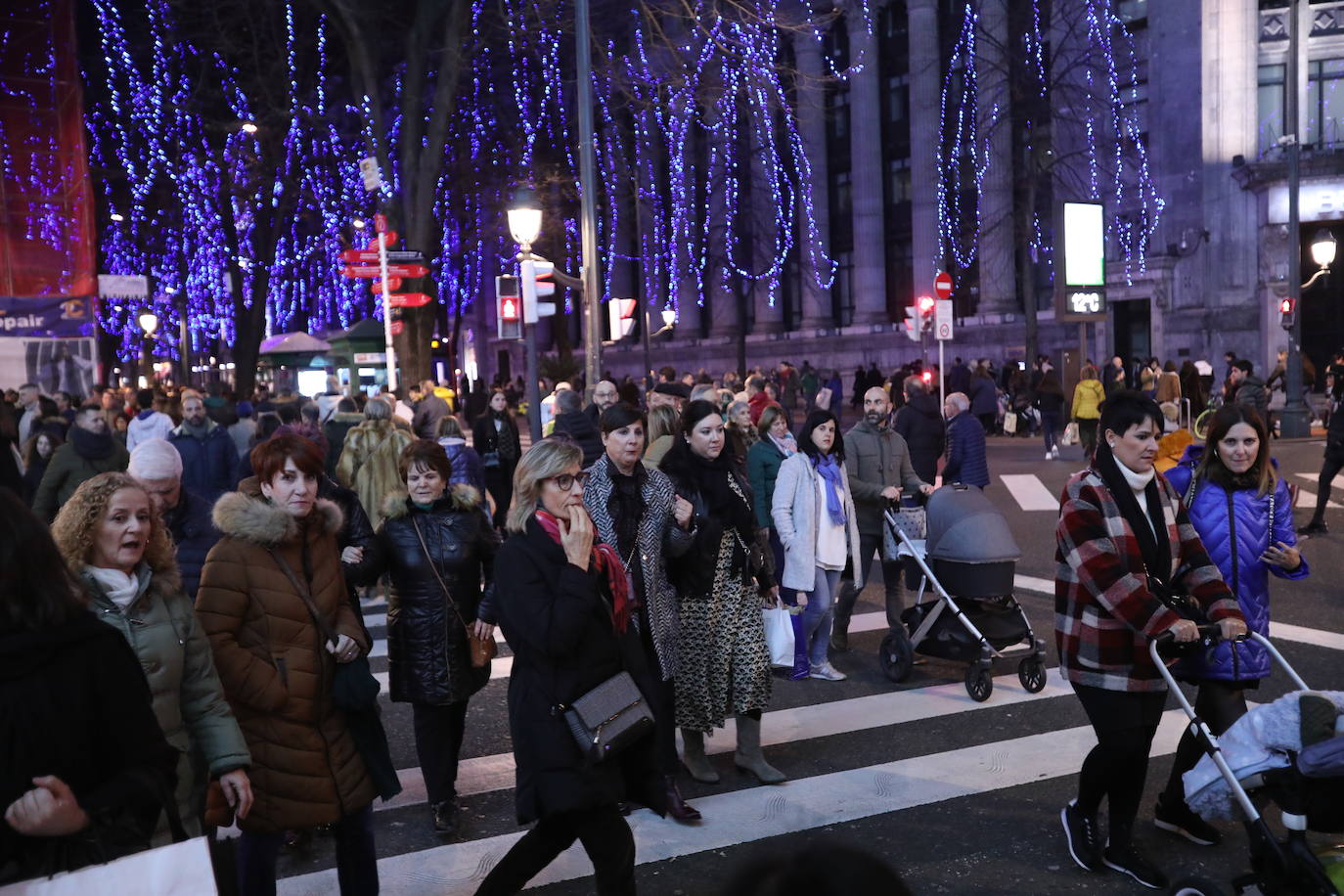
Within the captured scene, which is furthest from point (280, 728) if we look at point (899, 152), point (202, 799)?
point (899, 152)

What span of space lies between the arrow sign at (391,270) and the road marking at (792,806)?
15.6 m

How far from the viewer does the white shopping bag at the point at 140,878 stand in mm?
2787

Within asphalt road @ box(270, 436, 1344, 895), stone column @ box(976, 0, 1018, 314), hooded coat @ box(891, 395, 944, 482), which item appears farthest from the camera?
stone column @ box(976, 0, 1018, 314)

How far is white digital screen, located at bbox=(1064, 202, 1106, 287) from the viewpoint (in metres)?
19.6

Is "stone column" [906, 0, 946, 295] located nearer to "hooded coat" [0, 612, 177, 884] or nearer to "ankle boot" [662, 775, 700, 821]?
"ankle boot" [662, 775, 700, 821]

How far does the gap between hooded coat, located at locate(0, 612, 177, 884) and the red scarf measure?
154cm

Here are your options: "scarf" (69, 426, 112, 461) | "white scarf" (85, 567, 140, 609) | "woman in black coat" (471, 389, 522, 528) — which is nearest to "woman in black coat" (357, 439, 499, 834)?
"white scarf" (85, 567, 140, 609)

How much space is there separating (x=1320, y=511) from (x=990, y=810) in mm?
8964

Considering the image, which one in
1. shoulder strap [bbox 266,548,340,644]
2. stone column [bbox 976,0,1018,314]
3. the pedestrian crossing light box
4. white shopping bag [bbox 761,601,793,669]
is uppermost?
stone column [bbox 976,0,1018,314]

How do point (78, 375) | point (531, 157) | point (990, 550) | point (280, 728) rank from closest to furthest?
point (280, 728) → point (990, 550) → point (78, 375) → point (531, 157)

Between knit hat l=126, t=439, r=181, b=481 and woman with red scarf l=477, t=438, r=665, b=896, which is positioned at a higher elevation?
knit hat l=126, t=439, r=181, b=481

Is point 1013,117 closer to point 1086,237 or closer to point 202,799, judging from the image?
point 1086,237

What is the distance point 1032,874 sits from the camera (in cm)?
517

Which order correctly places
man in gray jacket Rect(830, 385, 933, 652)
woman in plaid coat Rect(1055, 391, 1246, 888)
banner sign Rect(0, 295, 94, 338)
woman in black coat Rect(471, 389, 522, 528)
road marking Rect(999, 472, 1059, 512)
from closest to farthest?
woman in plaid coat Rect(1055, 391, 1246, 888)
man in gray jacket Rect(830, 385, 933, 652)
woman in black coat Rect(471, 389, 522, 528)
road marking Rect(999, 472, 1059, 512)
banner sign Rect(0, 295, 94, 338)
